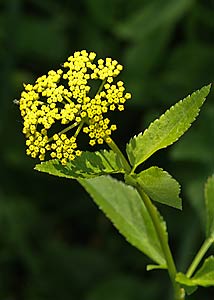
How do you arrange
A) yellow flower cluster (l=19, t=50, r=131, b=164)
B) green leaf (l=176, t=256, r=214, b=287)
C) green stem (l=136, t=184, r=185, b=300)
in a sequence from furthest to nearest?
green leaf (l=176, t=256, r=214, b=287)
green stem (l=136, t=184, r=185, b=300)
yellow flower cluster (l=19, t=50, r=131, b=164)

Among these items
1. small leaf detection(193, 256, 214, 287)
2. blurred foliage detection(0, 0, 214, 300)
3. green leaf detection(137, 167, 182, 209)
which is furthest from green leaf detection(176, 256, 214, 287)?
blurred foliage detection(0, 0, 214, 300)

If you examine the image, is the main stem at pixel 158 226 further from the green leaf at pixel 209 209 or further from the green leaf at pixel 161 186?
the green leaf at pixel 209 209

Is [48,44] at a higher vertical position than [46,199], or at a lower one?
higher

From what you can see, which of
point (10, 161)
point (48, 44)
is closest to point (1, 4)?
point (48, 44)

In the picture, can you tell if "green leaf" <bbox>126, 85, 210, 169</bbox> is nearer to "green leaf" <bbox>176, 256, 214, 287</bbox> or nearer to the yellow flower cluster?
the yellow flower cluster

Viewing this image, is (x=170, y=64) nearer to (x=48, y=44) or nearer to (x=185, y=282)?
(x=48, y=44)

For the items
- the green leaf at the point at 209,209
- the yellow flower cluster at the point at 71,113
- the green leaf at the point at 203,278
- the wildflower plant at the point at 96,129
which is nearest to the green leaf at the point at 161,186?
the wildflower plant at the point at 96,129
